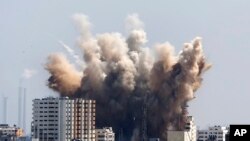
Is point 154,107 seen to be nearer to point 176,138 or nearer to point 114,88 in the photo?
point 114,88

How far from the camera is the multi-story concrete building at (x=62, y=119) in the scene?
10406 centimetres

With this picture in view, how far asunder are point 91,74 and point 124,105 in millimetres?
4693

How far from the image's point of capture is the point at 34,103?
355 ft

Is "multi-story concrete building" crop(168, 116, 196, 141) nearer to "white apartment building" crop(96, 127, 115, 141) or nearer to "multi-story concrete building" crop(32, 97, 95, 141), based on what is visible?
"white apartment building" crop(96, 127, 115, 141)

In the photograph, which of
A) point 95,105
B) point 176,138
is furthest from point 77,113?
point 176,138

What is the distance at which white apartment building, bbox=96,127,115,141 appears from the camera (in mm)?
106625

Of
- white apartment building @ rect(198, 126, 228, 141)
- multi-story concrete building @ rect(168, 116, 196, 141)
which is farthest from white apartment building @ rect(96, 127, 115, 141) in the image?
white apartment building @ rect(198, 126, 228, 141)

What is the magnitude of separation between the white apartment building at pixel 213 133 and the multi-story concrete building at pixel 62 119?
58.4 ft

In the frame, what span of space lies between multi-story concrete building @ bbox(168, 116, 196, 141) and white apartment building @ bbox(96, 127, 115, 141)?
807cm

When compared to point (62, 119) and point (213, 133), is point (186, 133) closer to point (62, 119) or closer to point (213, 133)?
point (62, 119)

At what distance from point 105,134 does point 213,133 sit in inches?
874

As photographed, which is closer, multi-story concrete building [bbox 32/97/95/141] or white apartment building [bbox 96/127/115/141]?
multi-story concrete building [bbox 32/97/95/141]

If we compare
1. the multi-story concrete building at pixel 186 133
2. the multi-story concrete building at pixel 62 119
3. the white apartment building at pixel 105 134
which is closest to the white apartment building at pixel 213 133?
the multi-story concrete building at pixel 186 133

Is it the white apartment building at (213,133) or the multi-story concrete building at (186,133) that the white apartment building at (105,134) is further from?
the white apartment building at (213,133)
